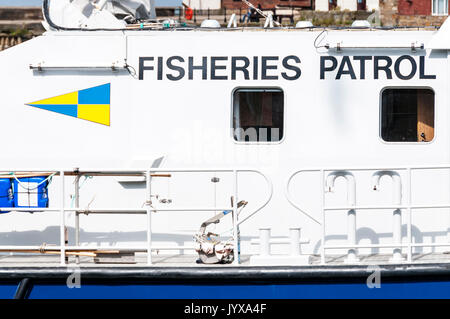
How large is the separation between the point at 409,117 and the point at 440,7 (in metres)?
23.0

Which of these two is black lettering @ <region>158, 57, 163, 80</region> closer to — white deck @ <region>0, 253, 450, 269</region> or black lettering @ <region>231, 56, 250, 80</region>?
black lettering @ <region>231, 56, 250, 80</region>

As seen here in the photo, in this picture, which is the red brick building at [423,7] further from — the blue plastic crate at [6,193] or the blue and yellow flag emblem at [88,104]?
the blue plastic crate at [6,193]

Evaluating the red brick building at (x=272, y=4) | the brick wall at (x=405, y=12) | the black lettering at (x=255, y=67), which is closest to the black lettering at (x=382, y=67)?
the black lettering at (x=255, y=67)

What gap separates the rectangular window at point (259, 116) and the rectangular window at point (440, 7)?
2302 cm

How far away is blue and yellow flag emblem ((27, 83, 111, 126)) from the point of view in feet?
20.7

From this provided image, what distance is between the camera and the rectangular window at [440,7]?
2723 centimetres

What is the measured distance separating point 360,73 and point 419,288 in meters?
2.07

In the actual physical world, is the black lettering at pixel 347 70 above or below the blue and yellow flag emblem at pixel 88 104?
above

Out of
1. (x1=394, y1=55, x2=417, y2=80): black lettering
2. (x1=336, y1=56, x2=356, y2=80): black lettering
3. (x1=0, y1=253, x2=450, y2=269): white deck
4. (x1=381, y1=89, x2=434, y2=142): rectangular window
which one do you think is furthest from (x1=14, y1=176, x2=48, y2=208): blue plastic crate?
(x1=394, y1=55, x2=417, y2=80): black lettering

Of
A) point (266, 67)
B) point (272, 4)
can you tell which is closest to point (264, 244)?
point (266, 67)

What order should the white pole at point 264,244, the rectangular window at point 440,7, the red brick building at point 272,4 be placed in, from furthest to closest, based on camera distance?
the rectangular window at point 440,7, the red brick building at point 272,4, the white pole at point 264,244

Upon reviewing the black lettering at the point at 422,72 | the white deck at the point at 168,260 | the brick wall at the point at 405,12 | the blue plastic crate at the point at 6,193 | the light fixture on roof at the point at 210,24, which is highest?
the brick wall at the point at 405,12

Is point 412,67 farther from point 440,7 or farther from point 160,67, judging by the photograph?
point 440,7

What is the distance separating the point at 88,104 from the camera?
6305mm
